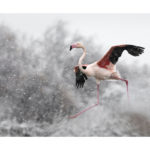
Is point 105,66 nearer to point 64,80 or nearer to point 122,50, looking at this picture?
point 122,50

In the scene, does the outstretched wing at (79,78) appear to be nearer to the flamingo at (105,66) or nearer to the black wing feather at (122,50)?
the flamingo at (105,66)

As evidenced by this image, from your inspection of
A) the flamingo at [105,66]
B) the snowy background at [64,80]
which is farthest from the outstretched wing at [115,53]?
the snowy background at [64,80]

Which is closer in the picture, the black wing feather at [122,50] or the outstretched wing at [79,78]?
the black wing feather at [122,50]

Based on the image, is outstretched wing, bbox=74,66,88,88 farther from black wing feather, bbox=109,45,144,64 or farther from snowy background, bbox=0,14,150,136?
black wing feather, bbox=109,45,144,64

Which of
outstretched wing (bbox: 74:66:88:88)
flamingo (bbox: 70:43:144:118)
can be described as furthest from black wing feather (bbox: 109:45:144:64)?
outstretched wing (bbox: 74:66:88:88)

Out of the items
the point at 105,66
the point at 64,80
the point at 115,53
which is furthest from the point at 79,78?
the point at 115,53

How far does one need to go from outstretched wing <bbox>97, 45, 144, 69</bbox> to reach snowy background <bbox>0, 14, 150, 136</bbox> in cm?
10

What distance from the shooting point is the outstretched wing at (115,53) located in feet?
11.3

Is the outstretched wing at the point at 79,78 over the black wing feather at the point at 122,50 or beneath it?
beneath

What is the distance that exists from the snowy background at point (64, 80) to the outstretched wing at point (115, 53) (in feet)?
0.34

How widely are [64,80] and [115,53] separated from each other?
779 mm

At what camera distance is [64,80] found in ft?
12.1

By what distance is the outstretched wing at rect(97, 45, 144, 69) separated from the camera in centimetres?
344

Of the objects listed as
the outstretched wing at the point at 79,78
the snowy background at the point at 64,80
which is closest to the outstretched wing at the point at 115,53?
the snowy background at the point at 64,80
